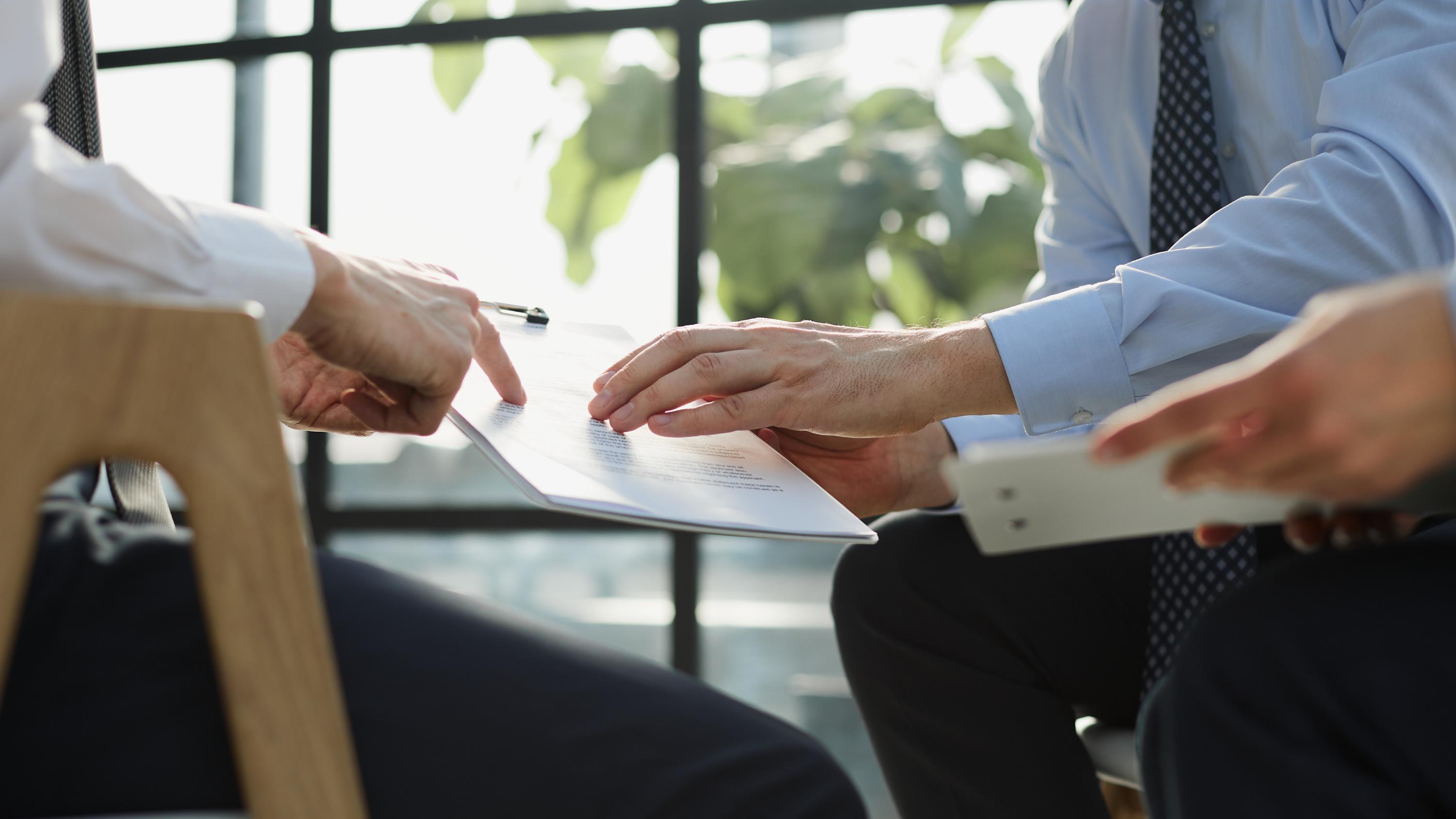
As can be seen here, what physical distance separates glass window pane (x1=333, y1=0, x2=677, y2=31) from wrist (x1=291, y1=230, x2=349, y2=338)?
1.64 m

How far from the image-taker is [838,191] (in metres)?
2.11

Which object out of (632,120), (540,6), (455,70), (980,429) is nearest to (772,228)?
(632,120)

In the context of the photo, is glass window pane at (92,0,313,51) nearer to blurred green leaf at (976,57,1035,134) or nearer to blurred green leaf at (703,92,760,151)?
blurred green leaf at (703,92,760,151)

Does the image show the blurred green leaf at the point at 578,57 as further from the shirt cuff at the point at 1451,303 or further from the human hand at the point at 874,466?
the shirt cuff at the point at 1451,303

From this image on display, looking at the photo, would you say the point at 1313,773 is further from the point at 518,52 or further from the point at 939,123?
the point at 518,52

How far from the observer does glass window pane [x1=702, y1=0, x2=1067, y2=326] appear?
2.04 m

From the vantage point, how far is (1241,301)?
3.09ft

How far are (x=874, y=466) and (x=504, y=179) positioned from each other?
55.0 inches

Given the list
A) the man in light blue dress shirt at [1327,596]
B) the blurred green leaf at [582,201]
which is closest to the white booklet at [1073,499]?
the man in light blue dress shirt at [1327,596]

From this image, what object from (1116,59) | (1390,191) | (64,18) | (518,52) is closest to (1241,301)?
(1390,191)

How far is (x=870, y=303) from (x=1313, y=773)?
5.43 ft

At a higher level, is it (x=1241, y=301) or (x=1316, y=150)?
(x=1316, y=150)

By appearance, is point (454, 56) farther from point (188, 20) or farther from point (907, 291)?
point (907, 291)

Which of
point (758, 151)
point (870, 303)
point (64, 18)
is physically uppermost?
point (64, 18)
